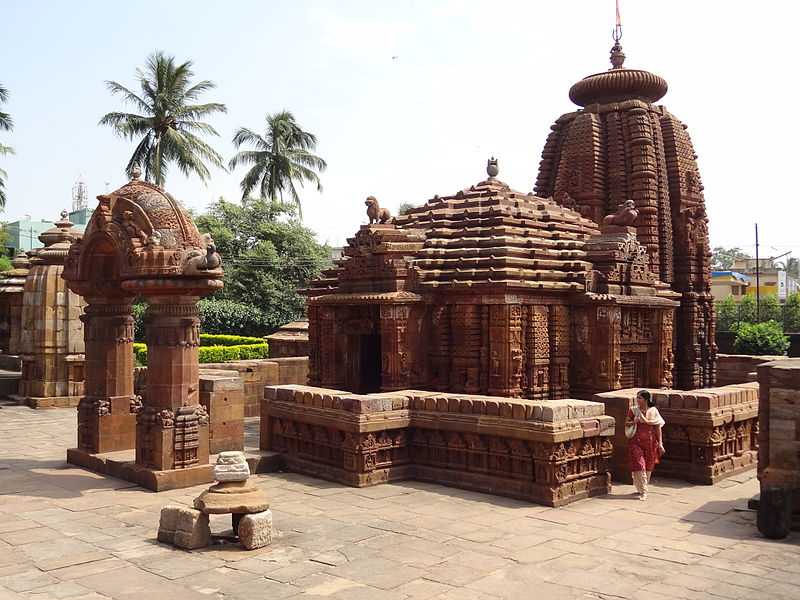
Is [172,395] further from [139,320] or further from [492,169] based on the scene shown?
[139,320]

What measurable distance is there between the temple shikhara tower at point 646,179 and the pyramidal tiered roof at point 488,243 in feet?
12.0

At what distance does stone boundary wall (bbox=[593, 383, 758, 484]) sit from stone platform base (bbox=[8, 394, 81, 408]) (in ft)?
41.8

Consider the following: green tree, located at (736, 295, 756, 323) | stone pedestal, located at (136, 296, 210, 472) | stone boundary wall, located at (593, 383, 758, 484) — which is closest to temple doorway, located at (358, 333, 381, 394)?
stone pedestal, located at (136, 296, 210, 472)

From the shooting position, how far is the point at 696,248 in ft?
62.0

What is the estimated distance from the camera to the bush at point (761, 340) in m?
27.4

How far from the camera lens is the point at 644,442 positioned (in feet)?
30.2

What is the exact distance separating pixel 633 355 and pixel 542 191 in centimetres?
642

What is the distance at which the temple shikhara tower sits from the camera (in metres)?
17.6

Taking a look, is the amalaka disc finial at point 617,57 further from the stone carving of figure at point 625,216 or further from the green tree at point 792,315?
the green tree at point 792,315

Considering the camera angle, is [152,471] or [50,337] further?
[50,337]

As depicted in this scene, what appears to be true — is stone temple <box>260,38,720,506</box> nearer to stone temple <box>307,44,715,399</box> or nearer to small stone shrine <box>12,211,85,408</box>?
stone temple <box>307,44,715,399</box>

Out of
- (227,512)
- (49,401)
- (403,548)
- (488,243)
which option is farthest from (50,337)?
(403,548)

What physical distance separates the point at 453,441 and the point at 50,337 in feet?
39.4

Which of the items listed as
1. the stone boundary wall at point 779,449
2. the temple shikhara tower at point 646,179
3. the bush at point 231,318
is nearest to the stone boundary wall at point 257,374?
the temple shikhara tower at point 646,179
